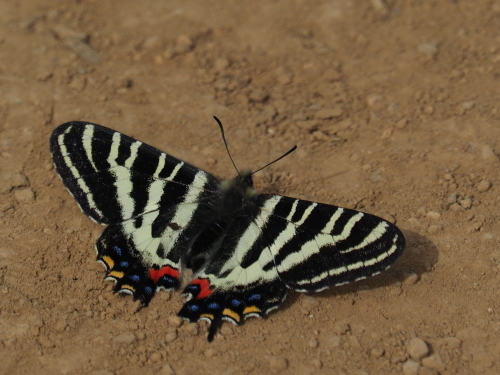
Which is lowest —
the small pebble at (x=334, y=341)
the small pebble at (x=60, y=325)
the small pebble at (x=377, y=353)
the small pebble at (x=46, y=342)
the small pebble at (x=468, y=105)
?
the small pebble at (x=46, y=342)

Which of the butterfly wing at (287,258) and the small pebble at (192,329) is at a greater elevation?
the butterfly wing at (287,258)

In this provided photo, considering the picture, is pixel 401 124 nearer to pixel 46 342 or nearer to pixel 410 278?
pixel 410 278

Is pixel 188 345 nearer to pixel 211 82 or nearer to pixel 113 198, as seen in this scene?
pixel 113 198

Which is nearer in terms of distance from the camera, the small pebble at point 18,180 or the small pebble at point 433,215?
the small pebble at point 433,215

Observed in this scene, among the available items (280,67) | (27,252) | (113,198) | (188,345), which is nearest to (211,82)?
(280,67)

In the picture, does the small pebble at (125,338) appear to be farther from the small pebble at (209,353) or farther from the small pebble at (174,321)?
the small pebble at (209,353)

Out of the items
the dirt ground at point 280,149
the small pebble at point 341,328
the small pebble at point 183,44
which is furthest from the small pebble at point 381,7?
the small pebble at point 341,328

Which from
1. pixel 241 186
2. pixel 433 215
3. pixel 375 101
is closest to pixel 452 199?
pixel 433 215

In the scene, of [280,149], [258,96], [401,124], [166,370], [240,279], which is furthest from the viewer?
[258,96]
